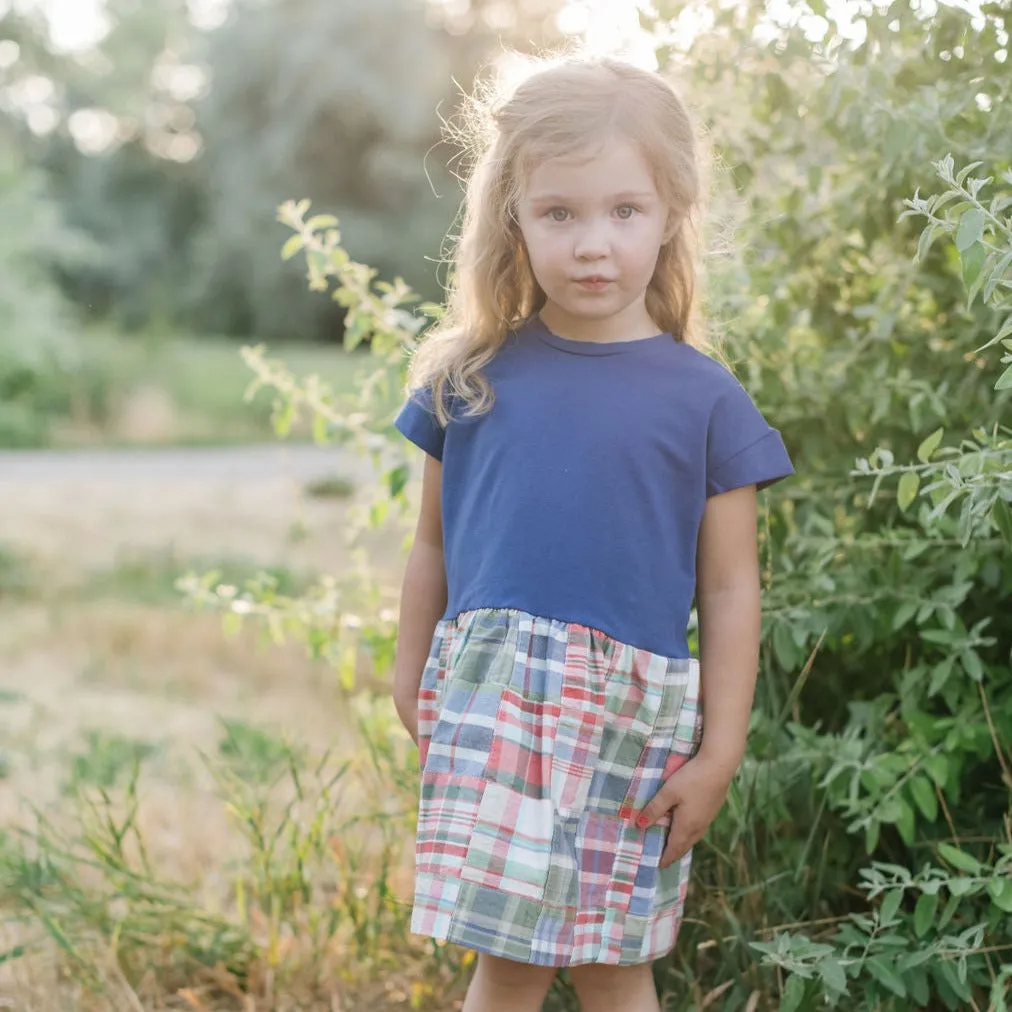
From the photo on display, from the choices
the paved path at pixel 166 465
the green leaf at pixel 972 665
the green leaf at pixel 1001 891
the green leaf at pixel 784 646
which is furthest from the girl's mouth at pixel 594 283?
the paved path at pixel 166 465

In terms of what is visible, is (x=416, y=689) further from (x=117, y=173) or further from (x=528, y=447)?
(x=117, y=173)

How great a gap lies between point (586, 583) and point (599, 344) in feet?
1.05

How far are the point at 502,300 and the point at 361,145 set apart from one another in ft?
66.4

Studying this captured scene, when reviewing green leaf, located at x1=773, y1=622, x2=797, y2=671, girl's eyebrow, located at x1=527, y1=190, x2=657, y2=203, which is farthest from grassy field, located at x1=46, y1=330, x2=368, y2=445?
girl's eyebrow, located at x1=527, y1=190, x2=657, y2=203

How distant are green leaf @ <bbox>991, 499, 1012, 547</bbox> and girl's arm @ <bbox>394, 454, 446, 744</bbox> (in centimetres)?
73

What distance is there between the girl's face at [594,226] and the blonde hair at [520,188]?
3 centimetres

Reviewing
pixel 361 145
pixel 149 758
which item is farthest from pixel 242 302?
pixel 149 758

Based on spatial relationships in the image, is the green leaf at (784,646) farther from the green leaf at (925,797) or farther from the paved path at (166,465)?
the paved path at (166,465)

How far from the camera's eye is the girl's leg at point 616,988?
1.79 metres

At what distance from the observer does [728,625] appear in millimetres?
1743

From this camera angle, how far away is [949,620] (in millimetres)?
1969

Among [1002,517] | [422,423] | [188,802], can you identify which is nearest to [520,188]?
[422,423]

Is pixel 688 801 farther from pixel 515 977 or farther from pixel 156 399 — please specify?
pixel 156 399

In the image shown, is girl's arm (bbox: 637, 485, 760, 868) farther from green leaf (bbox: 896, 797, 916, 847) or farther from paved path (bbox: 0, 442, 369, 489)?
paved path (bbox: 0, 442, 369, 489)
